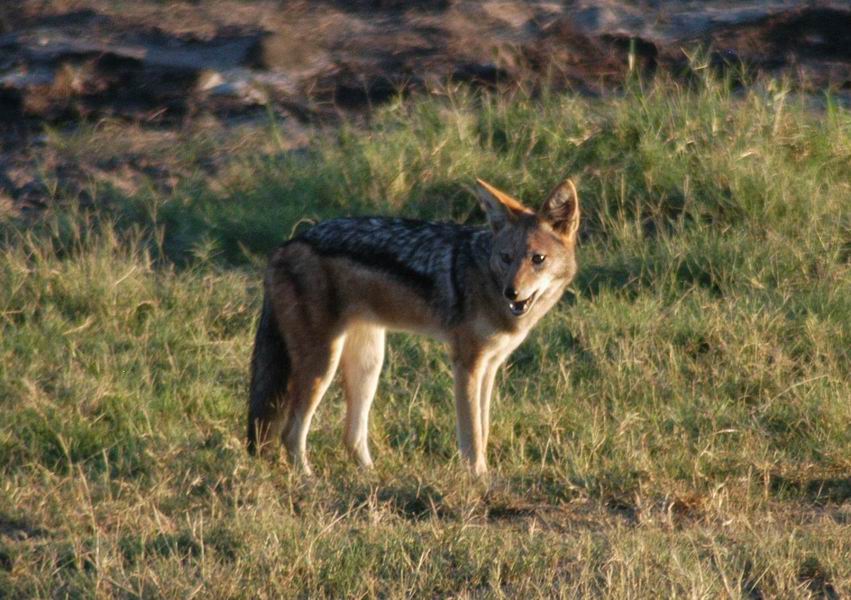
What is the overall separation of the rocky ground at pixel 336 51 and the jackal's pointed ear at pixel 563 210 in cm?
405

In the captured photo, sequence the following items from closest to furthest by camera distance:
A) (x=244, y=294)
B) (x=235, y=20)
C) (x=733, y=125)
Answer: (x=244, y=294)
(x=733, y=125)
(x=235, y=20)

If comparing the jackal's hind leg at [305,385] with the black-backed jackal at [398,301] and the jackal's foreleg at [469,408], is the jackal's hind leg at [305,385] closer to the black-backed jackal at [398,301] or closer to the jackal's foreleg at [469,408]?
the black-backed jackal at [398,301]

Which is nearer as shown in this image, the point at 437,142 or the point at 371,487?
the point at 371,487

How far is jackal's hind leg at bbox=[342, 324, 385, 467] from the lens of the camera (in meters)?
6.60

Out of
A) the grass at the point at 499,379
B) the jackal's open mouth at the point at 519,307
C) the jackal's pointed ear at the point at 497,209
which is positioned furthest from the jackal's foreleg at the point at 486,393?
the jackal's pointed ear at the point at 497,209

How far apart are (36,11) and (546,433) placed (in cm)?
676

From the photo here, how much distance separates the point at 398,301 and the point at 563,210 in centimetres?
86

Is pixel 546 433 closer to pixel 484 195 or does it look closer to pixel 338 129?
pixel 484 195

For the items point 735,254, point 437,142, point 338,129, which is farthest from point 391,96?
point 735,254

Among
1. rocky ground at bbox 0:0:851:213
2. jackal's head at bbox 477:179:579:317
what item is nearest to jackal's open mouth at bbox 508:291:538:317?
jackal's head at bbox 477:179:579:317

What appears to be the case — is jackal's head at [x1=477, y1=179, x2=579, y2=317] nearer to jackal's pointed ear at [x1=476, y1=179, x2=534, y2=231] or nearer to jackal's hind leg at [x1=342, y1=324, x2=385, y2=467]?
jackal's pointed ear at [x1=476, y1=179, x2=534, y2=231]

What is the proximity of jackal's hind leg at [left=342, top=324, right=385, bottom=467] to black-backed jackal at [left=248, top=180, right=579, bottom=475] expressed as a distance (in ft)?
0.03

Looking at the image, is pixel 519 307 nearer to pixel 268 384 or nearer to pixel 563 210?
pixel 563 210

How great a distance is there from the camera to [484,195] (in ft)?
21.5
